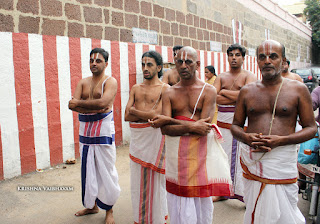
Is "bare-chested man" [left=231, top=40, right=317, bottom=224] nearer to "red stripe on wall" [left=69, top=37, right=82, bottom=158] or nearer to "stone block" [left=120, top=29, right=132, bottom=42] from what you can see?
"red stripe on wall" [left=69, top=37, right=82, bottom=158]

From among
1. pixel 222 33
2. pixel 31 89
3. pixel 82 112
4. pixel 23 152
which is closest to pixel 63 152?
pixel 23 152

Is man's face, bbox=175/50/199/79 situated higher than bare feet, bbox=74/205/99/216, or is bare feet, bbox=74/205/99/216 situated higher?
man's face, bbox=175/50/199/79

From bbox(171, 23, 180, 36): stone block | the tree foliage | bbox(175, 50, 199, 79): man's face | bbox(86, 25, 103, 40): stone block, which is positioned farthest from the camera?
the tree foliage

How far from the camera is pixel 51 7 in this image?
5391mm

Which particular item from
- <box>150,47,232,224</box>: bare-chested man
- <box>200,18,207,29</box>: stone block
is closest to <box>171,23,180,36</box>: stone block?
<box>200,18,207,29</box>: stone block

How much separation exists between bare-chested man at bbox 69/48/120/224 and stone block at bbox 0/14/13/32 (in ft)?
6.19

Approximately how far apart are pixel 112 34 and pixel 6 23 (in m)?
2.34

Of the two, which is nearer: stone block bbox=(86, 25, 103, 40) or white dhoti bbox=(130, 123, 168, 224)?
white dhoti bbox=(130, 123, 168, 224)

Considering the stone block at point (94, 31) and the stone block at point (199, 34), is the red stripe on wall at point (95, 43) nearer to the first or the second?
the stone block at point (94, 31)

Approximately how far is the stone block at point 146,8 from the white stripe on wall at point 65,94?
2.43 metres

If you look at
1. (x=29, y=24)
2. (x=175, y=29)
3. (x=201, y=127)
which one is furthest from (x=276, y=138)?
(x=175, y=29)

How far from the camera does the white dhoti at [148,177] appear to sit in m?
3.37

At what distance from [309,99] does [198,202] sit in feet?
4.06

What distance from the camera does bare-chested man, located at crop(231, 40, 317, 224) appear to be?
7.90 ft
